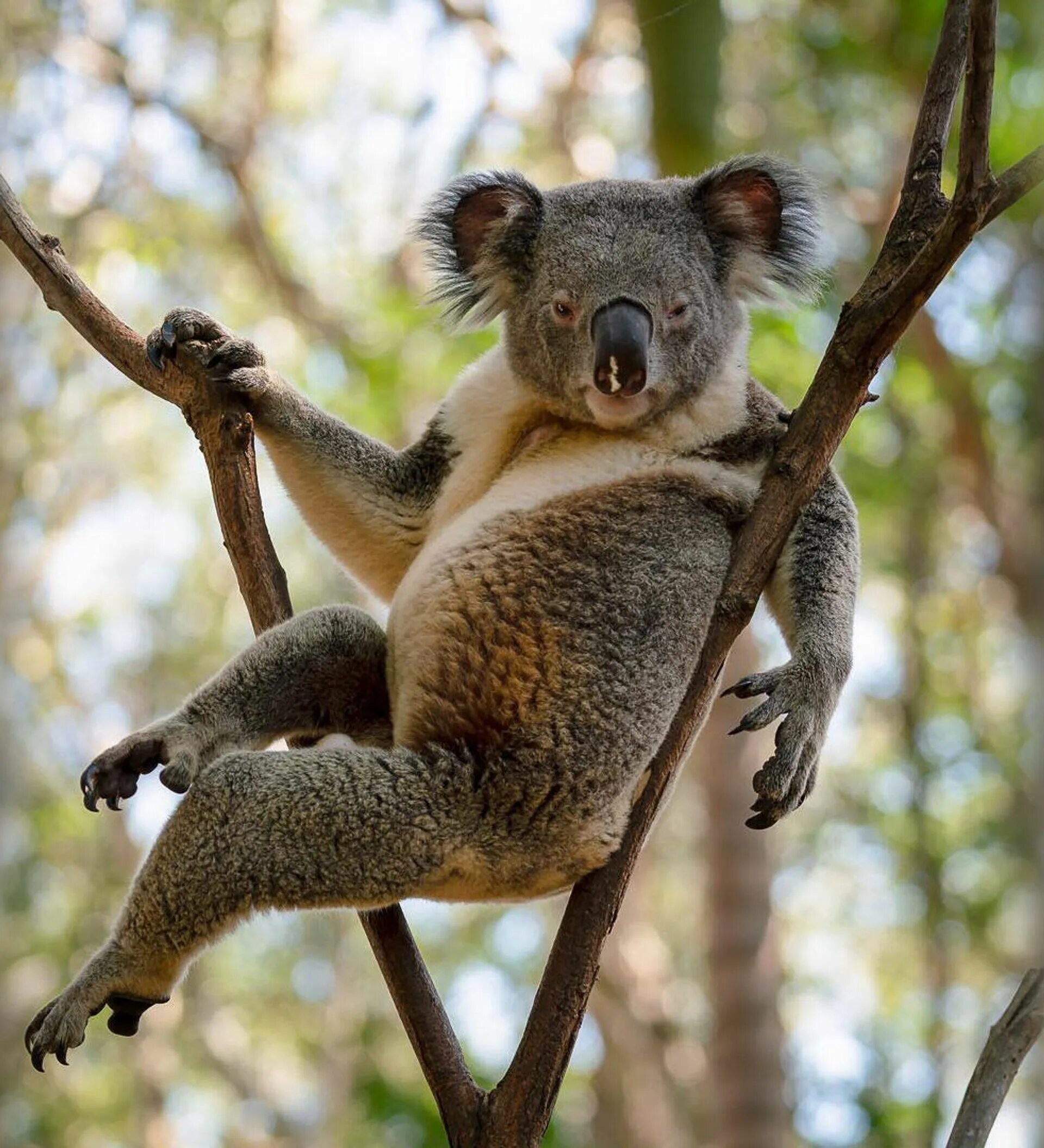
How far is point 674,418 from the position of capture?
3775 mm

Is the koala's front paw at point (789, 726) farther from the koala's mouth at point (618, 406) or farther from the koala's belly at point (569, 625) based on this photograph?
the koala's mouth at point (618, 406)

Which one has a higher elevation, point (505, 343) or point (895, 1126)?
point (505, 343)

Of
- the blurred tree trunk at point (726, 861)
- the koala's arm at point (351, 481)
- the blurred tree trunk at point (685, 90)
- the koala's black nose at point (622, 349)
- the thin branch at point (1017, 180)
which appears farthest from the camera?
the blurred tree trunk at point (685, 90)

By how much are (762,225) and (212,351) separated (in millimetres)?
1603

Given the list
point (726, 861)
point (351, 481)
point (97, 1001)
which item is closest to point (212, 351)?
point (351, 481)

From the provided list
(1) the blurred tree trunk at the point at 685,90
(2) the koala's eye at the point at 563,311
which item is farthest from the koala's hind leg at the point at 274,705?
(1) the blurred tree trunk at the point at 685,90

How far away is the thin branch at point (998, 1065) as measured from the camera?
2.72 meters

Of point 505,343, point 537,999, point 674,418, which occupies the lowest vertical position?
point 537,999

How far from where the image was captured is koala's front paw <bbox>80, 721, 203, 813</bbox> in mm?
3287

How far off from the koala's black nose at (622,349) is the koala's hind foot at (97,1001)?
5.82 feet

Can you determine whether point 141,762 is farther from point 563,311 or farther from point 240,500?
point 563,311

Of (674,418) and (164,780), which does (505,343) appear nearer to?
(674,418)

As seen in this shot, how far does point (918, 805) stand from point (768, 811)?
6769mm

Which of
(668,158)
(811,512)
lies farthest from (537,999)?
(668,158)
